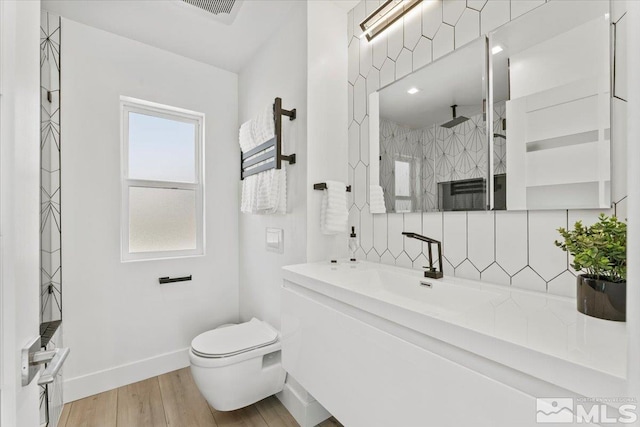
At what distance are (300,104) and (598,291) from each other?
1.60 meters

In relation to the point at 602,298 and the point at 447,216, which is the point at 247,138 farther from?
the point at 602,298

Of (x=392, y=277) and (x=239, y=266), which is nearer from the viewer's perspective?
(x=392, y=277)

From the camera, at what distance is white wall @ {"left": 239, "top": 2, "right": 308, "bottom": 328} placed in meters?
1.78

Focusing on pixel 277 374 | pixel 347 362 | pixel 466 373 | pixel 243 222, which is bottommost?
pixel 277 374

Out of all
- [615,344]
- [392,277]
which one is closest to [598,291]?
[615,344]

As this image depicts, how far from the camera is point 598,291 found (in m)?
0.73

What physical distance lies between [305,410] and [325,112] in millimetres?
1721

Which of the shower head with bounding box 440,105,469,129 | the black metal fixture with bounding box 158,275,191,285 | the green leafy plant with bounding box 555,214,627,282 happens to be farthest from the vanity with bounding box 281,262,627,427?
the black metal fixture with bounding box 158,275,191,285

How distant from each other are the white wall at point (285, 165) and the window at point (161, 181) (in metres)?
0.42

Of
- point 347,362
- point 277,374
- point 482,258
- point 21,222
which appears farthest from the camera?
point 277,374

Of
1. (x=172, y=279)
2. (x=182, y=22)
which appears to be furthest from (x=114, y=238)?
(x=182, y=22)

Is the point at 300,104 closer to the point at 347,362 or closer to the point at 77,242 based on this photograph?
the point at 347,362

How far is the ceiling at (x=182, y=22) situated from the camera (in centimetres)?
176

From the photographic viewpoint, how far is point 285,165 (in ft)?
6.19
